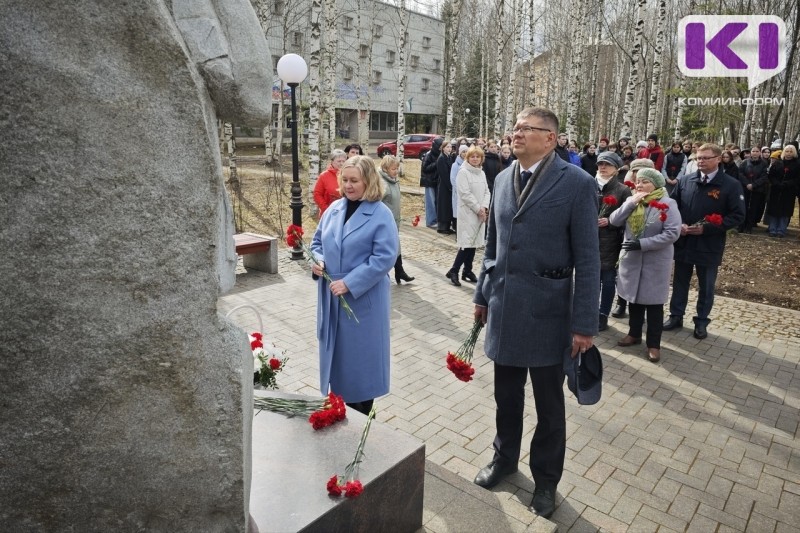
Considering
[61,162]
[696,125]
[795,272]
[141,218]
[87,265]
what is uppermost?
[696,125]

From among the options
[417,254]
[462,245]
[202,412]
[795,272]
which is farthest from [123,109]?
[795,272]

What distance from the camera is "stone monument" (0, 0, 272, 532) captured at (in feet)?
4.81

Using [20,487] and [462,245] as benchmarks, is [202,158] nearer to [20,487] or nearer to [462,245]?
[20,487]

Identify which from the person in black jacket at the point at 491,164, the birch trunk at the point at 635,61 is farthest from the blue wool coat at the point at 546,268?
the birch trunk at the point at 635,61

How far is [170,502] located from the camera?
5.74 ft

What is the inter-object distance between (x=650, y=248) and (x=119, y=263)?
5.34 m

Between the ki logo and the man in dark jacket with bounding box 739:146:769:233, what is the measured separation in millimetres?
4703

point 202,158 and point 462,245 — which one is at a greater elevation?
point 202,158

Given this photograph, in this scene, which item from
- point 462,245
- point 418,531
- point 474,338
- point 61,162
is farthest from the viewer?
point 462,245

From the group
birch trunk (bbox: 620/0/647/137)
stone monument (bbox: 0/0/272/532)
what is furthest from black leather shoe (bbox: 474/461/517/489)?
birch trunk (bbox: 620/0/647/137)

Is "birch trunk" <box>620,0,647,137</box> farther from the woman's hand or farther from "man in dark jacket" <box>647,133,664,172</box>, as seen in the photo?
the woman's hand

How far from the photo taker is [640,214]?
585cm

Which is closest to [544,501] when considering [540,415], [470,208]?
[540,415]

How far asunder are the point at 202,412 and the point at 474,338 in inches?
87.7
